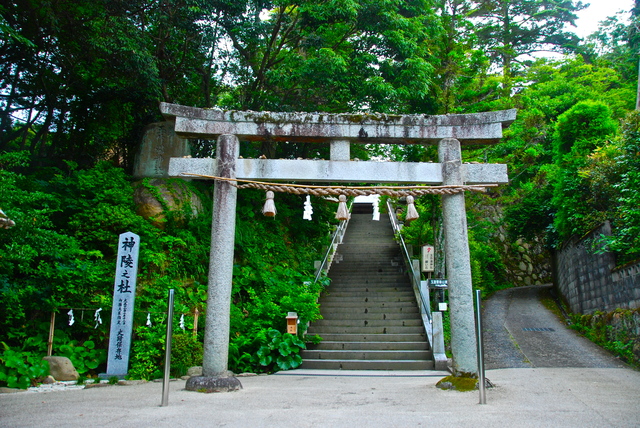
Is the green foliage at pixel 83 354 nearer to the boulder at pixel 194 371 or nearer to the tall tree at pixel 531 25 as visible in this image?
the boulder at pixel 194 371

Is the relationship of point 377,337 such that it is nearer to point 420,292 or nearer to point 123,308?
point 420,292

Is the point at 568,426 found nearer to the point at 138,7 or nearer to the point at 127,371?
the point at 127,371

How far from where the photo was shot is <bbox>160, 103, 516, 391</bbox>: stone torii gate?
688cm

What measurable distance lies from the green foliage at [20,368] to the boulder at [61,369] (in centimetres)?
11

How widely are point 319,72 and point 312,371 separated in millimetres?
7922

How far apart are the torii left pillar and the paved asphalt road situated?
1.07ft

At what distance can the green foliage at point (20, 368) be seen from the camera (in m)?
6.87

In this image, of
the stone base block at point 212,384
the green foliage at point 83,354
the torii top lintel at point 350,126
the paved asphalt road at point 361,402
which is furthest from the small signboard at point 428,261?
the green foliage at point 83,354

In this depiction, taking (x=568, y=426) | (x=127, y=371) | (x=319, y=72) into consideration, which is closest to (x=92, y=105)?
(x=319, y=72)

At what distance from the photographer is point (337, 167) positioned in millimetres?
7312

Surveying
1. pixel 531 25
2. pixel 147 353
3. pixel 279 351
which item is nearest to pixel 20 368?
pixel 147 353

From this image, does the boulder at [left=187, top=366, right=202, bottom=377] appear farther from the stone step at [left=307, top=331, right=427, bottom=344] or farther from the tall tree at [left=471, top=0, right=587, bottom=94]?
the tall tree at [left=471, top=0, right=587, bottom=94]

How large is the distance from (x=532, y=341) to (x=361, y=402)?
770 cm

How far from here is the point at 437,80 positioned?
47.8 feet
